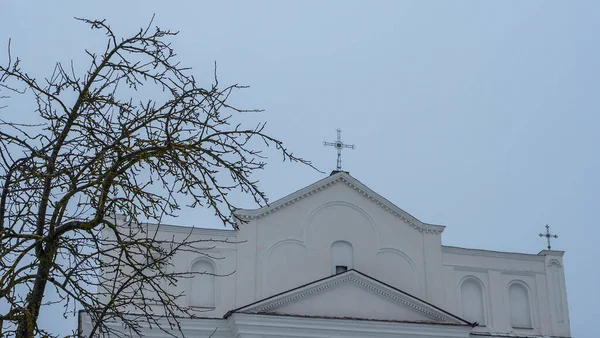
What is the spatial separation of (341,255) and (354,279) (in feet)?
7.69

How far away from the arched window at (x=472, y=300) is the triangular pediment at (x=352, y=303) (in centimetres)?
284

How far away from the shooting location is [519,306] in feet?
96.4

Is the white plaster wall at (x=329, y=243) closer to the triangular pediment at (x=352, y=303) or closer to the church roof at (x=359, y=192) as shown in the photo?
the church roof at (x=359, y=192)

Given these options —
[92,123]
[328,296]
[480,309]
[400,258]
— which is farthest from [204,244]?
[92,123]

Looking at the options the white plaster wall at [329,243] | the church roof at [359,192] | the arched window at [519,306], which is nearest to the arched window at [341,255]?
the white plaster wall at [329,243]

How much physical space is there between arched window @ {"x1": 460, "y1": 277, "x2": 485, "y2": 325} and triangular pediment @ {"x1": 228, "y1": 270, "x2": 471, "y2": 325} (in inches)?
112

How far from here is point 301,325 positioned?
24547 millimetres

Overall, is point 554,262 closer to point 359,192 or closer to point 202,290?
point 359,192

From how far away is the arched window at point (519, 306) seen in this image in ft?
95.3

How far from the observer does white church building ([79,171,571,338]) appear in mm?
25016

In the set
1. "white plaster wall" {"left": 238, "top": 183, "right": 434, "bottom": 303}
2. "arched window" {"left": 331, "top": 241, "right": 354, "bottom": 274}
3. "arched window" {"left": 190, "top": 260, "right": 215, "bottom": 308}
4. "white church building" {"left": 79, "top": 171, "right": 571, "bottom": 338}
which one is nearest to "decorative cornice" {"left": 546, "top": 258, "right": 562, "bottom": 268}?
"white church building" {"left": 79, "top": 171, "right": 571, "bottom": 338}

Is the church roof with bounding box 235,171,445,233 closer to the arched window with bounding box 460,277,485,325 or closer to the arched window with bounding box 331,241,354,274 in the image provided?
the arched window with bounding box 331,241,354,274

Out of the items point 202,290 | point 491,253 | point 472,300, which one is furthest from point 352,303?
point 491,253

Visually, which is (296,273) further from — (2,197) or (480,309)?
(2,197)
